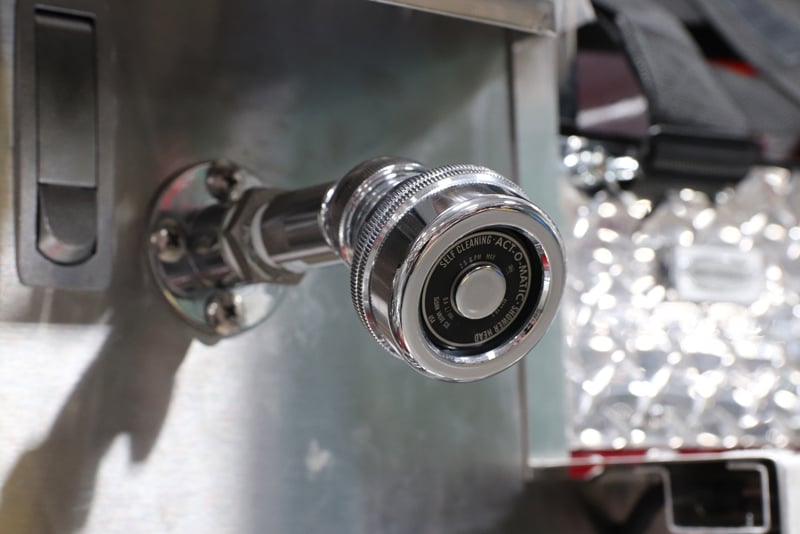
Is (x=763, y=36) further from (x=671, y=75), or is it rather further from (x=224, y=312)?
(x=224, y=312)

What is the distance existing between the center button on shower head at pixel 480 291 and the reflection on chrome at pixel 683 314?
347mm

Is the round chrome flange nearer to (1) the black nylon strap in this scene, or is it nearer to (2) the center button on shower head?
(2) the center button on shower head

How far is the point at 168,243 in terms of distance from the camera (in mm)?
565

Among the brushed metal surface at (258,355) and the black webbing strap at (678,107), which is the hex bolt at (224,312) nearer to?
the brushed metal surface at (258,355)

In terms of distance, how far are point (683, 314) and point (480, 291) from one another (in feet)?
1.47


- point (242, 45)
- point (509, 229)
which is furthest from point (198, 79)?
point (509, 229)

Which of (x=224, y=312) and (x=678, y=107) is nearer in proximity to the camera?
(x=224, y=312)

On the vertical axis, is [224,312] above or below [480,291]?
below

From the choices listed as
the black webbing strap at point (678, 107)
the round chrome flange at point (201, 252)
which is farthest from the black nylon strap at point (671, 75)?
the round chrome flange at point (201, 252)

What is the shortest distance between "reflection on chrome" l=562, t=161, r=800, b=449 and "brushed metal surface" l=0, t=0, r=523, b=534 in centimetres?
10

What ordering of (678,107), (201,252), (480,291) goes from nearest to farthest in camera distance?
(480,291), (201,252), (678,107)

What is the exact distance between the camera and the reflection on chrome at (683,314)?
30.3 inches

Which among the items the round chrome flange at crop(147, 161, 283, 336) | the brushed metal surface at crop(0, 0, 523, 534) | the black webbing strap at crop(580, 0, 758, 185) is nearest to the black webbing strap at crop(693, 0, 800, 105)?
the black webbing strap at crop(580, 0, 758, 185)

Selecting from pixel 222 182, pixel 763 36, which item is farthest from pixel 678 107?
pixel 222 182
